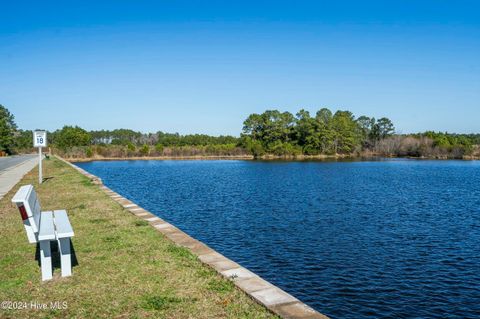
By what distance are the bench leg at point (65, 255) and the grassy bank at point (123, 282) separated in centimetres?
15

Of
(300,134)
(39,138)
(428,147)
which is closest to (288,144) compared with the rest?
(300,134)

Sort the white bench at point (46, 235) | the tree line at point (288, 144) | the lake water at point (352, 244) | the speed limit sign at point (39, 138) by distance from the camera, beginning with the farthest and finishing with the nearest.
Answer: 1. the tree line at point (288, 144)
2. the speed limit sign at point (39, 138)
3. the lake water at point (352, 244)
4. the white bench at point (46, 235)

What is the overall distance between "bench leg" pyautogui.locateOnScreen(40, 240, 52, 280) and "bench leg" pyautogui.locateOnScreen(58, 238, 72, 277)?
19 centimetres

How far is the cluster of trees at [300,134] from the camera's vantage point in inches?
3880

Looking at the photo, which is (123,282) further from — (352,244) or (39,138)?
(39,138)

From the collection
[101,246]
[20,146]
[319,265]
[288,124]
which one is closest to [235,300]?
[101,246]

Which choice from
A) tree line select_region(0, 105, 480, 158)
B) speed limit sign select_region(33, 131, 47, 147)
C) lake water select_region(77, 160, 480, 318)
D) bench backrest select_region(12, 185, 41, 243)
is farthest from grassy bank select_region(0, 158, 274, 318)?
tree line select_region(0, 105, 480, 158)

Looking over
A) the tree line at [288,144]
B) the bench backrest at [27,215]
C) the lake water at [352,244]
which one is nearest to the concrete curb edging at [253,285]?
A: the lake water at [352,244]

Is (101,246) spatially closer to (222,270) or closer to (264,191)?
(222,270)

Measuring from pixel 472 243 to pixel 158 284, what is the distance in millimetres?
11504

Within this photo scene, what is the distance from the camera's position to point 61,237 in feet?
21.2

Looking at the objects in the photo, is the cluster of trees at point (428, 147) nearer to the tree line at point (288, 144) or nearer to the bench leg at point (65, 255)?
the tree line at point (288, 144)

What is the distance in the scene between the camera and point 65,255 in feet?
22.0

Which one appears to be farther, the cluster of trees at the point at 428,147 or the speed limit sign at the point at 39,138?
the cluster of trees at the point at 428,147
